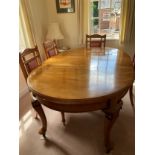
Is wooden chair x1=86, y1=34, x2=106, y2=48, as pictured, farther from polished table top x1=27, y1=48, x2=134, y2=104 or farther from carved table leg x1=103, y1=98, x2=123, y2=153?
carved table leg x1=103, y1=98, x2=123, y2=153

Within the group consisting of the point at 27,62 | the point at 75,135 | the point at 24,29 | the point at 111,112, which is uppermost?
the point at 24,29

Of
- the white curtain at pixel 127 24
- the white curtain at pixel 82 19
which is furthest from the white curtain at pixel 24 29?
the white curtain at pixel 127 24

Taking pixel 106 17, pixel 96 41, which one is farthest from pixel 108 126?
pixel 106 17

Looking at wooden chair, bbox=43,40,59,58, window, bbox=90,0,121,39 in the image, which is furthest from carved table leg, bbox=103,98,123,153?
window, bbox=90,0,121,39

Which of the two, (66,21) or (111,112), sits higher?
(66,21)

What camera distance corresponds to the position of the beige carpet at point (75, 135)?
164cm

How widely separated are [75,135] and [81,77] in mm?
769

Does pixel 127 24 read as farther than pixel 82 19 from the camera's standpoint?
No

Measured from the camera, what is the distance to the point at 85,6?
10.5ft

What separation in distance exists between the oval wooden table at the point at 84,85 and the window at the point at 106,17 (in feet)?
5.79

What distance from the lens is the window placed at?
3.27m

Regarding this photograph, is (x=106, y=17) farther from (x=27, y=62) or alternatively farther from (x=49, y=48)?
(x=27, y=62)

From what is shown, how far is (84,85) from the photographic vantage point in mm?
1343

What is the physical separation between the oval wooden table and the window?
1.76m
